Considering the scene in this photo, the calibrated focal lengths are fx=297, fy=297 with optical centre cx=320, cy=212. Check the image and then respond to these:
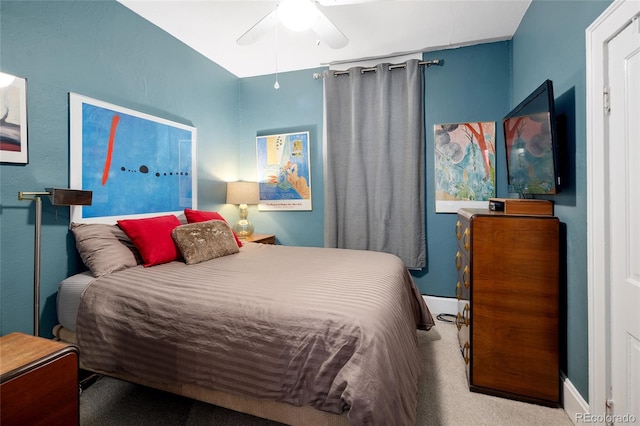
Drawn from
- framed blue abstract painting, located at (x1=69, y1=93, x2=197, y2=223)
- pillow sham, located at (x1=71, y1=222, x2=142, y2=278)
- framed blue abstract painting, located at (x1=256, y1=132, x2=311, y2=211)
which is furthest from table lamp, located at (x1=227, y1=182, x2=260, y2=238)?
pillow sham, located at (x1=71, y1=222, x2=142, y2=278)

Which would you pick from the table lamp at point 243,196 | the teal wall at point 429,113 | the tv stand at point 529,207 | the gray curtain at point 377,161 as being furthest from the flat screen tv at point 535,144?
the table lamp at point 243,196

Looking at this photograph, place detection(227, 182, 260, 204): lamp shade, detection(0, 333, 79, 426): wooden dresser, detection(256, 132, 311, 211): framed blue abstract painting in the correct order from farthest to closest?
detection(256, 132, 311, 211): framed blue abstract painting
detection(227, 182, 260, 204): lamp shade
detection(0, 333, 79, 426): wooden dresser

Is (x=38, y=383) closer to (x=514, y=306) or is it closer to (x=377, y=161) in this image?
(x=514, y=306)

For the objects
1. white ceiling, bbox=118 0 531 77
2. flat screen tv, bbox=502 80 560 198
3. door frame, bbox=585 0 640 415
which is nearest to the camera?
door frame, bbox=585 0 640 415

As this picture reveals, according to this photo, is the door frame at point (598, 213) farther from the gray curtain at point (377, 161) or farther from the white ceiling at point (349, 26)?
the gray curtain at point (377, 161)

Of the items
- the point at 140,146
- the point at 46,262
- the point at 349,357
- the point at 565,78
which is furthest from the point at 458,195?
the point at 46,262

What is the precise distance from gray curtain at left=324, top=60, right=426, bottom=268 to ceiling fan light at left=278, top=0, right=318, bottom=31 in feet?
4.94

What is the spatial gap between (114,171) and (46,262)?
2.64 feet

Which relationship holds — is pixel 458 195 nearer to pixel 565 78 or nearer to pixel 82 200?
pixel 565 78

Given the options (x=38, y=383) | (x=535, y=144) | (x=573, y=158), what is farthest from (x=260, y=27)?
(x=38, y=383)

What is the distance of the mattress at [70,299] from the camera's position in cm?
181

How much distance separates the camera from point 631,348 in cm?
126
